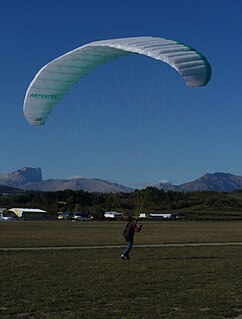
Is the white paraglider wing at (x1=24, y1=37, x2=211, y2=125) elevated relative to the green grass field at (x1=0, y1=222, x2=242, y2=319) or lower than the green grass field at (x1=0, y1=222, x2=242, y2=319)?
elevated

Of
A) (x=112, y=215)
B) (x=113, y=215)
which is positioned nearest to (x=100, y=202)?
(x=112, y=215)

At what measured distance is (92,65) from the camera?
17266 millimetres

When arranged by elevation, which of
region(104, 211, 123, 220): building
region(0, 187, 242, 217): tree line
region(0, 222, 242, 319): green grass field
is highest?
region(0, 187, 242, 217): tree line

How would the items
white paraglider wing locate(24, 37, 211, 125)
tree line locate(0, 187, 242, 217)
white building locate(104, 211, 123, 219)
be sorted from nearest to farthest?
white paraglider wing locate(24, 37, 211, 125)
white building locate(104, 211, 123, 219)
tree line locate(0, 187, 242, 217)

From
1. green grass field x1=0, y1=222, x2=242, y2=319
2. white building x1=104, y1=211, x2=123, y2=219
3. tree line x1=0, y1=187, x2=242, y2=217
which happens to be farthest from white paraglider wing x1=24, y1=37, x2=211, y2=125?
tree line x1=0, y1=187, x2=242, y2=217

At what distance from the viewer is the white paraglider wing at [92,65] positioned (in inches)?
551

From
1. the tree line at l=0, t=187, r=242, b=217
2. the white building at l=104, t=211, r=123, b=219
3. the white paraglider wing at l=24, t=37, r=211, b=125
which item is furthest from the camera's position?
the tree line at l=0, t=187, r=242, b=217

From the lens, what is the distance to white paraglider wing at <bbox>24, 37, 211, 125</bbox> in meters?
14.0

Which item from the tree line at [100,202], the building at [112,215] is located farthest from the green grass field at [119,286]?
the tree line at [100,202]

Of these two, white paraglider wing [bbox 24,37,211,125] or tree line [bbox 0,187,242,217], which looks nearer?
white paraglider wing [bbox 24,37,211,125]

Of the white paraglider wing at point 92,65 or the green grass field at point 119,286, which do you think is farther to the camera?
the white paraglider wing at point 92,65

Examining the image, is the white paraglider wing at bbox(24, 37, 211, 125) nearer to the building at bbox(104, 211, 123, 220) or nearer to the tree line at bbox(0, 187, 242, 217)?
the building at bbox(104, 211, 123, 220)

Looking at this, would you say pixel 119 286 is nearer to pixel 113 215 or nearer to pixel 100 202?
pixel 113 215

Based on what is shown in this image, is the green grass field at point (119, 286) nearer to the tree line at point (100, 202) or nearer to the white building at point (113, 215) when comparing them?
the white building at point (113, 215)
